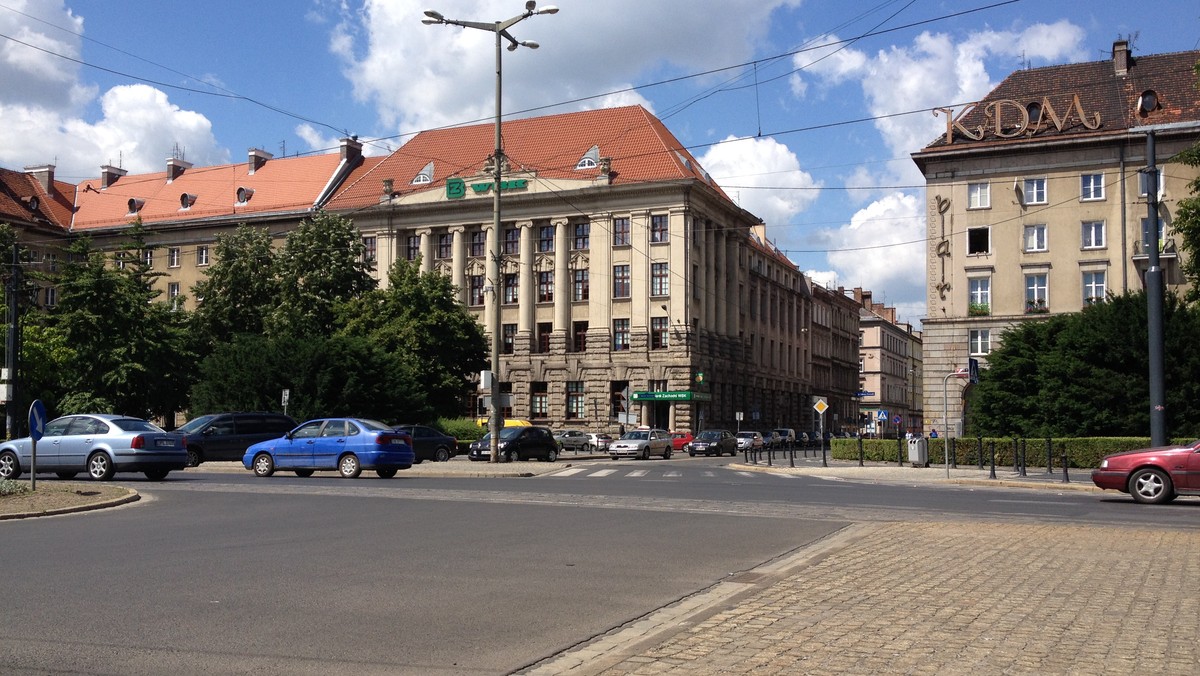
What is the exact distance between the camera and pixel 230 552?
37.4ft

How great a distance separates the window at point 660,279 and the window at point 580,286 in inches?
200

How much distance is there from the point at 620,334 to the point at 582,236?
7492mm

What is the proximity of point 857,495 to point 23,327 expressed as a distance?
45.6 meters

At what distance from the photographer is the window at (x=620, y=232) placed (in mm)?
76188

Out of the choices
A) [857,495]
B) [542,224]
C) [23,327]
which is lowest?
[857,495]

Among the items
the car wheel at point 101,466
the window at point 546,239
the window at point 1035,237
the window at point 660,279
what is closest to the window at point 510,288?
the window at point 546,239

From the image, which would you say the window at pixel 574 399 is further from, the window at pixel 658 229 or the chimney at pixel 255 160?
the chimney at pixel 255 160

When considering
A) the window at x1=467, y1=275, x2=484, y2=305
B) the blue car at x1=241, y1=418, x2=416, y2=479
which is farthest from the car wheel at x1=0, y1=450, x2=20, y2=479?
the window at x1=467, y1=275, x2=484, y2=305

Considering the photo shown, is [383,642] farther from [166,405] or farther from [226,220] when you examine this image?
[226,220]

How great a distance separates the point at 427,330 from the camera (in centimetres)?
5888

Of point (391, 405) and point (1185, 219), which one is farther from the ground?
point (1185, 219)

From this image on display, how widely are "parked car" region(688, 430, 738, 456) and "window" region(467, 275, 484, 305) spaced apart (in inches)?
971

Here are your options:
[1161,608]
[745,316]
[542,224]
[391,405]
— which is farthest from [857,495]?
[745,316]

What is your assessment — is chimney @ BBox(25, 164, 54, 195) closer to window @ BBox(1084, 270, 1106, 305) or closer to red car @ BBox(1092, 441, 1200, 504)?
window @ BBox(1084, 270, 1106, 305)
